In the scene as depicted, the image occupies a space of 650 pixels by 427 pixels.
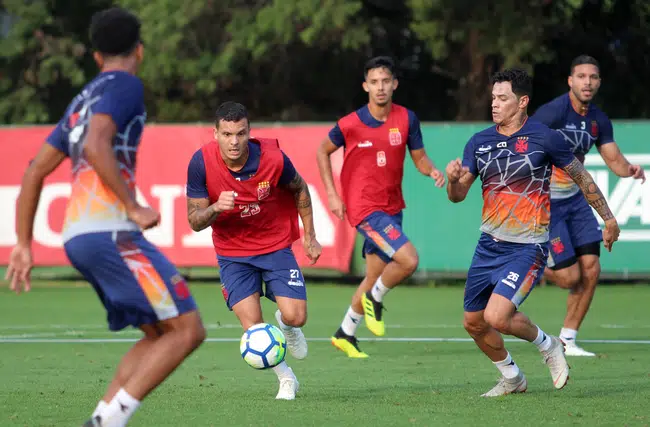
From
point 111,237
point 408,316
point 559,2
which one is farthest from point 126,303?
point 559,2

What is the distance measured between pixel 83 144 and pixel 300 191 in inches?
130

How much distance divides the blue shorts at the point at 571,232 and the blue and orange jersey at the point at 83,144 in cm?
622

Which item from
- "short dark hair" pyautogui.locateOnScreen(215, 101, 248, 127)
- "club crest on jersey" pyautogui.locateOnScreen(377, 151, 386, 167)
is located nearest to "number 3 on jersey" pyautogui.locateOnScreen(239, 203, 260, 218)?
"short dark hair" pyautogui.locateOnScreen(215, 101, 248, 127)

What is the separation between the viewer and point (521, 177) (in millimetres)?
8961

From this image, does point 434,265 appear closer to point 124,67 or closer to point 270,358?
point 270,358

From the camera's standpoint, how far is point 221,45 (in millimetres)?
26828

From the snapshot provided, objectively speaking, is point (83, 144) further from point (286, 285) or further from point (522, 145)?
point (522, 145)

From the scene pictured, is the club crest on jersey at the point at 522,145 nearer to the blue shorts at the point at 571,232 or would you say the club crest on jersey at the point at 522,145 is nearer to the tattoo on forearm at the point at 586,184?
the tattoo on forearm at the point at 586,184

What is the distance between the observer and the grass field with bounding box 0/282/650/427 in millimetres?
7992

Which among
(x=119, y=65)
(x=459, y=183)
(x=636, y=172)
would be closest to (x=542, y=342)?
(x=459, y=183)

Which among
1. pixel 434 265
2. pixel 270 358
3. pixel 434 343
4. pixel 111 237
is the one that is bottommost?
pixel 434 265

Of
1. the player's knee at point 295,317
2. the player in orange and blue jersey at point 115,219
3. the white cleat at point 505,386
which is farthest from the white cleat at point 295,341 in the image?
the player in orange and blue jersey at point 115,219

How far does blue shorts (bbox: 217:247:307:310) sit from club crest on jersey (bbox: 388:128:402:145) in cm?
312

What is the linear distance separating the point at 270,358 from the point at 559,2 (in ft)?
61.3
